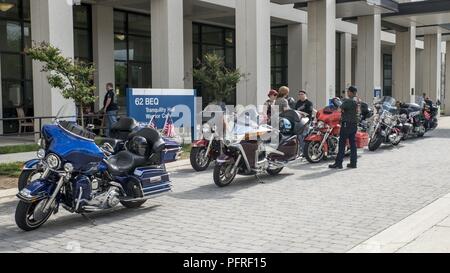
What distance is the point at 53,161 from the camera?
6.32m

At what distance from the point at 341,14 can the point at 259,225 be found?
873 inches

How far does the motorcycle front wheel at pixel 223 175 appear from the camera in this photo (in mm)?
9188

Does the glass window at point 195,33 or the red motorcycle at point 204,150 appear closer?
the red motorcycle at point 204,150

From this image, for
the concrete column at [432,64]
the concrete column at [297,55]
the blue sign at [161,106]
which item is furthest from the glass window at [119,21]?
the concrete column at [432,64]

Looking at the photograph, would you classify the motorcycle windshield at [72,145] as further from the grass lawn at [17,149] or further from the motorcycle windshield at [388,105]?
the motorcycle windshield at [388,105]

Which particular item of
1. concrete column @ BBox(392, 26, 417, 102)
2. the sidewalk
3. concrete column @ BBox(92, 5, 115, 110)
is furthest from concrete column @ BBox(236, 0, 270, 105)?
concrete column @ BBox(392, 26, 417, 102)

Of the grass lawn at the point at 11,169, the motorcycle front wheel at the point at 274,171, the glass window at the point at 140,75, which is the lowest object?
the motorcycle front wheel at the point at 274,171

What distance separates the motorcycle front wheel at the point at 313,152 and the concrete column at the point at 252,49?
22.6ft

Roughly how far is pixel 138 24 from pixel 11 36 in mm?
6169

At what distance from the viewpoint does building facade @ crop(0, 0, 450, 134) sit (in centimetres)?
1777

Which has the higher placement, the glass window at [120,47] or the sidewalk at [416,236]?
the glass window at [120,47]

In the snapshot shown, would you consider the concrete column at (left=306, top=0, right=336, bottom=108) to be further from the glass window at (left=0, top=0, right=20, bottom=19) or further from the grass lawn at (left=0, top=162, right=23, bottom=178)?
the grass lawn at (left=0, top=162, right=23, bottom=178)

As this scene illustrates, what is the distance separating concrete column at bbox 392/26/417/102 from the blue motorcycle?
2755 cm
